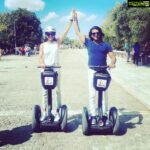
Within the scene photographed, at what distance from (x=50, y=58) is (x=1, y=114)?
242 cm

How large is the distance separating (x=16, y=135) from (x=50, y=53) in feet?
5.73

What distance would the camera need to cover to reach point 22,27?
8556 centimetres

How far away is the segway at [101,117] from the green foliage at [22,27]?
72.7 metres

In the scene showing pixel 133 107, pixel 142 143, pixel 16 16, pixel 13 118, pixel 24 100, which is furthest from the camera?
pixel 16 16

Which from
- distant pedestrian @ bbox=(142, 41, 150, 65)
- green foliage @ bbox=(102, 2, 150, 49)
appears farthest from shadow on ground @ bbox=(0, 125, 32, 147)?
distant pedestrian @ bbox=(142, 41, 150, 65)

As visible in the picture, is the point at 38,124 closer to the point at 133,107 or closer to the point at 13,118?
the point at 13,118

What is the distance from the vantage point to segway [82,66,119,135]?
6.70 metres

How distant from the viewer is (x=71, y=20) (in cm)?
745

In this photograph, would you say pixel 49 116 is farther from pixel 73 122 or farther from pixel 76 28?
pixel 76 28

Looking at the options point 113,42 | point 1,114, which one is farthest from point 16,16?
point 1,114

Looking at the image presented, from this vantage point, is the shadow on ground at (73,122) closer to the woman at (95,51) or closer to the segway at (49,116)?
the segway at (49,116)

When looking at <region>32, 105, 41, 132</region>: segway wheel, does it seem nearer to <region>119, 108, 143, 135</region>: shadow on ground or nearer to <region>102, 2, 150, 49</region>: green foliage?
<region>119, 108, 143, 135</region>: shadow on ground

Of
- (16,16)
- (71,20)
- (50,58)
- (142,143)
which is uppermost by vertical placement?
(16,16)

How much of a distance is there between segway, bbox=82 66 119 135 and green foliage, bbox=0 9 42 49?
72.7 m
